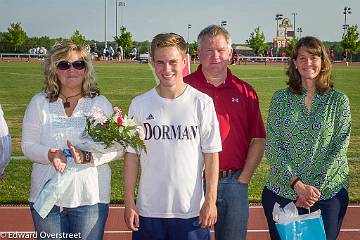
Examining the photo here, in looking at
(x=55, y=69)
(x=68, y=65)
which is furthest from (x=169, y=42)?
(x=55, y=69)

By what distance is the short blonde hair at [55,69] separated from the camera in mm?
4082

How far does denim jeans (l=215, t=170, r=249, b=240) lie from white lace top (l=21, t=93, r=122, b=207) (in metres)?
0.93

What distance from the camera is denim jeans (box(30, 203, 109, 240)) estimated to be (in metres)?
3.98

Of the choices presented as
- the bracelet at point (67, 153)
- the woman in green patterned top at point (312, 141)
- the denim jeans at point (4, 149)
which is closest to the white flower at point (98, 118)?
the bracelet at point (67, 153)

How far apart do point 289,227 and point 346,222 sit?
3117 mm

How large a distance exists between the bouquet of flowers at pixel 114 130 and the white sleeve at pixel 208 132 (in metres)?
0.42

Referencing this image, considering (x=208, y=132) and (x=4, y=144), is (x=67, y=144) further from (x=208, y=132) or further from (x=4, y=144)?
(x=208, y=132)

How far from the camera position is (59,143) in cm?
399

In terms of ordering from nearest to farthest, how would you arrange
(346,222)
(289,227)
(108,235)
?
(289,227) → (108,235) → (346,222)

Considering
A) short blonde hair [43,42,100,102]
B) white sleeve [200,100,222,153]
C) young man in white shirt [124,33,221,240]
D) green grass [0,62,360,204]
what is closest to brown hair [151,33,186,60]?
young man in white shirt [124,33,221,240]

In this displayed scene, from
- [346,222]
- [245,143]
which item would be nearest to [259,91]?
[346,222]

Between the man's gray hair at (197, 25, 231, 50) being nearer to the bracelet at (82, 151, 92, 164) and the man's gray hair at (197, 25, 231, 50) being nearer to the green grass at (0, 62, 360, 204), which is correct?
the bracelet at (82, 151, 92, 164)

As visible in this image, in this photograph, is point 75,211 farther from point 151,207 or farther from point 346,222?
point 346,222

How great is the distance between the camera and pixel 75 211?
13.1ft
